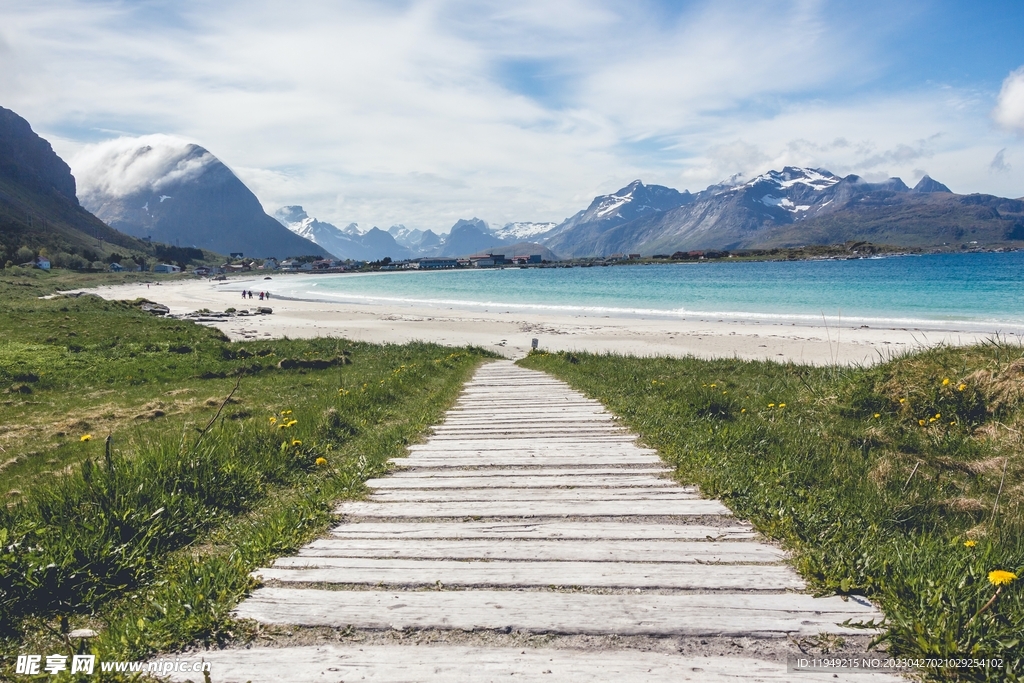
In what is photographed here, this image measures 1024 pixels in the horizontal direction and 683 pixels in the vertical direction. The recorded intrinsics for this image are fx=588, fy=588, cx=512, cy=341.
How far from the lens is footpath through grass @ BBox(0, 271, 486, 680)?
137 inches

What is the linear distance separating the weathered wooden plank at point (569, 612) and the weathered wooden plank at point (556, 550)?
48cm

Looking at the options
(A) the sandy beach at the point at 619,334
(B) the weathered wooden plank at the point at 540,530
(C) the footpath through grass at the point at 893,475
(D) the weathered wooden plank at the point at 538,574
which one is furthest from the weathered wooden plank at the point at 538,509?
(A) the sandy beach at the point at 619,334

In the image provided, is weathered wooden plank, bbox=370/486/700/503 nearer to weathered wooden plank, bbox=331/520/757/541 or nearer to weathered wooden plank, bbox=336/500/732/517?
weathered wooden plank, bbox=336/500/732/517

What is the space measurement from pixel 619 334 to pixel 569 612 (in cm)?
3185

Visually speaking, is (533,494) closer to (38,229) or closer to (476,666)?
(476,666)

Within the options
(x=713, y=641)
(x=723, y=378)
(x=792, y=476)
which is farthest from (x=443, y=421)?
(x=723, y=378)

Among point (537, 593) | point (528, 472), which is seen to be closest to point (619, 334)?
point (528, 472)

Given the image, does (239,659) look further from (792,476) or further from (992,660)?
(792,476)

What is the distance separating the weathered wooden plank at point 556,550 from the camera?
3.91 metres

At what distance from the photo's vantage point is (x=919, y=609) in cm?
309

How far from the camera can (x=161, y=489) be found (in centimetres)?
516

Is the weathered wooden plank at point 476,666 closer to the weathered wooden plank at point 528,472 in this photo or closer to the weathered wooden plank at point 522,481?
the weathered wooden plank at point 522,481

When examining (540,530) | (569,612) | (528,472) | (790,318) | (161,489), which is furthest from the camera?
(790,318)

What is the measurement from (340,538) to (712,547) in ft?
8.77
